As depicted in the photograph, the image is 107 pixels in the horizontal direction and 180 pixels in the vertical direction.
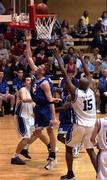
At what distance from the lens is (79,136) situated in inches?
289

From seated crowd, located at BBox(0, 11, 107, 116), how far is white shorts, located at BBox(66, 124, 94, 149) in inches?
206

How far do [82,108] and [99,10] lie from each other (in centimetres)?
1417

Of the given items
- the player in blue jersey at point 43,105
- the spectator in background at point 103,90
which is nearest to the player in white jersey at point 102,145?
the player in blue jersey at point 43,105

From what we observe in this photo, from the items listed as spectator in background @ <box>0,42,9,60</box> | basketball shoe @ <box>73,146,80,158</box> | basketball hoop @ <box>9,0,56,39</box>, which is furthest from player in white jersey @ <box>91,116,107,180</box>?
spectator in background @ <box>0,42,9,60</box>

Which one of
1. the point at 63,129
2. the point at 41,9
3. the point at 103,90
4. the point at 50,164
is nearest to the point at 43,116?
the point at 63,129

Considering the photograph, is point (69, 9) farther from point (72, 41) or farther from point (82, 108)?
point (82, 108)

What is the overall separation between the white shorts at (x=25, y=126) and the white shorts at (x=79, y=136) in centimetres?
143

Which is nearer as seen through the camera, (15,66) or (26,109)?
(26,109)

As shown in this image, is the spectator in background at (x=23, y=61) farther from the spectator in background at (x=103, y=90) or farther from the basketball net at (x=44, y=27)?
the basketball net at (x=44, y=27)

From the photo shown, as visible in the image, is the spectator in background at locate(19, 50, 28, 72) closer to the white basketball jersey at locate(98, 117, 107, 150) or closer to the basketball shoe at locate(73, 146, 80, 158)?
the basketball shoe at locate(73, 146, 80, 158)

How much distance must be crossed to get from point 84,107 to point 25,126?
1809mm

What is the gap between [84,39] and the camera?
1852 cm

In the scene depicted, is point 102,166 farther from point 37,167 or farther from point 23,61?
point 23,61

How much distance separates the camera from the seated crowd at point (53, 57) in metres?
14.6
